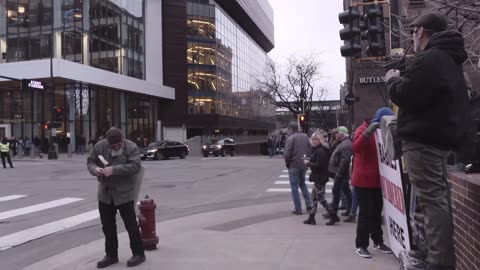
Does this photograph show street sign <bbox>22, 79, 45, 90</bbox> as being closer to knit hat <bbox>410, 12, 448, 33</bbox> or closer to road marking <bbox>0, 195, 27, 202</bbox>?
road marking <bbox>0, 195, 27, 202</bbox>

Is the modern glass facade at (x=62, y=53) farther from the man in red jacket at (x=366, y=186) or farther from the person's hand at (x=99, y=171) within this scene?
the man in red jacket at (x=366, y=186)

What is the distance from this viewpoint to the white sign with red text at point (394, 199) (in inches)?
186

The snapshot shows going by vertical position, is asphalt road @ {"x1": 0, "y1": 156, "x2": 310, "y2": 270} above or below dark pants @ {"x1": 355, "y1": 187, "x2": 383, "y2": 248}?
below

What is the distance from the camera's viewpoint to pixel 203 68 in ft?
205

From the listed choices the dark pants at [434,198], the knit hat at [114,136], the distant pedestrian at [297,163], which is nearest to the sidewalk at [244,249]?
the distant pedestrian at [297,163]

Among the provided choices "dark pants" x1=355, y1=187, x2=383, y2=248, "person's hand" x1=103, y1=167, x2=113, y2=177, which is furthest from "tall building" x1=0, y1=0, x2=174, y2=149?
"dark pants" x1=355, y1=187, x2=383, y2=248

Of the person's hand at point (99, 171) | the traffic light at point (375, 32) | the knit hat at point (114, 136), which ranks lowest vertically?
the person's hand at point (99, 171)

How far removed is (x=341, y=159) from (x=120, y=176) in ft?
14.1

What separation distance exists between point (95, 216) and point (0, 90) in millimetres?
39839

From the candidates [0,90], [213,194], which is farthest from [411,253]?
[0,90]

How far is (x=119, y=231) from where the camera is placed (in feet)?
28.8

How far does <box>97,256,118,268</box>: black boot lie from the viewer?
20.1 feet

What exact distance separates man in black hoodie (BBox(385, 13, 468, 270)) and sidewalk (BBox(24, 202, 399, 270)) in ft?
7.82

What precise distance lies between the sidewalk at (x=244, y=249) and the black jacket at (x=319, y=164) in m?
0.82
